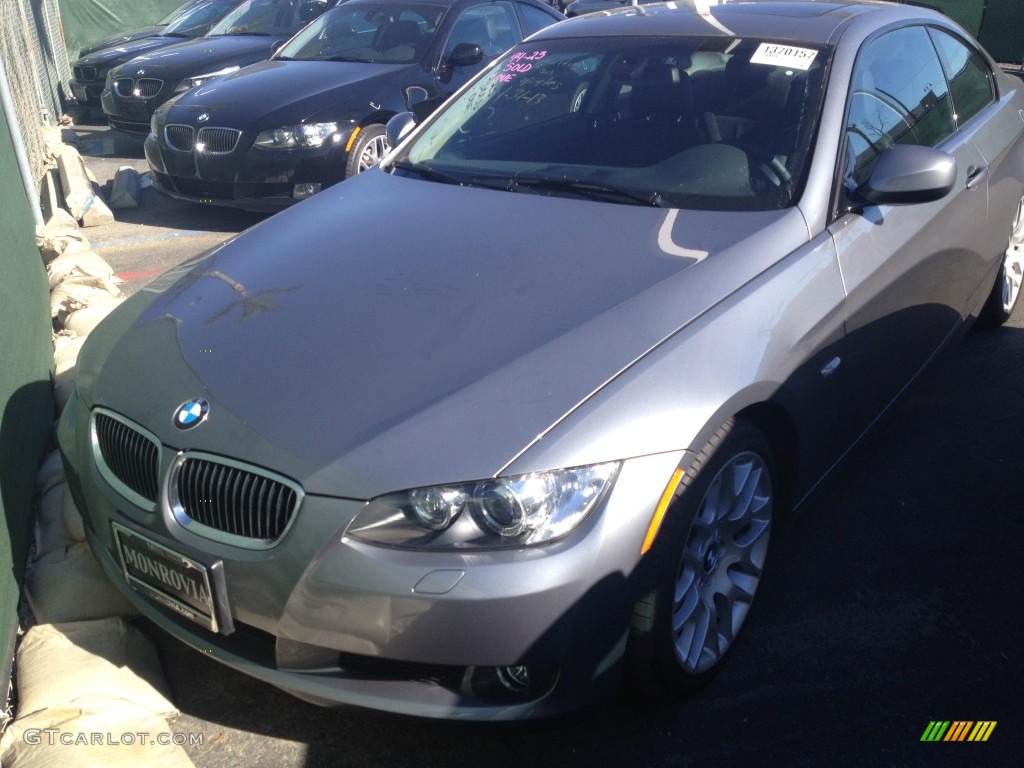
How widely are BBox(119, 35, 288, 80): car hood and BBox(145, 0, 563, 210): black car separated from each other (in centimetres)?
195

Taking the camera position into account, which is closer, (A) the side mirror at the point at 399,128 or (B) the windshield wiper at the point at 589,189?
(B) the windshield wiper at the point at 589,189

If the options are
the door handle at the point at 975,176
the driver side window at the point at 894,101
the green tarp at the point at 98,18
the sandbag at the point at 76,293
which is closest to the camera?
the driver side window at the point at 894,101

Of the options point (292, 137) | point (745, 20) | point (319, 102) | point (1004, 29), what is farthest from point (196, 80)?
point (1004, 29)

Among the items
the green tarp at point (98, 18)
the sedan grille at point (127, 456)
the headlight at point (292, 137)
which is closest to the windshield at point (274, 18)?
the headlight at point (292, 137)

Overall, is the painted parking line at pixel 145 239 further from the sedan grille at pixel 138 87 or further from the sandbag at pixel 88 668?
the sandbag at pixel 88 668

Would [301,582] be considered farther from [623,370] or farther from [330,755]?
[623,370]

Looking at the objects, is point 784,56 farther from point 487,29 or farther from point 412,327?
point 487,29

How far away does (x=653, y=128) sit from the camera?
139 inches

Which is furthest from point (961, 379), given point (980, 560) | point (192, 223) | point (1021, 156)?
point (192, 223)

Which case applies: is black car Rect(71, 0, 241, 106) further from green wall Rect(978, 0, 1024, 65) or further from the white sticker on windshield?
green wall Rect(978, 0, 1024, 65)

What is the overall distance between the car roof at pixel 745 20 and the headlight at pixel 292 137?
346 centimetres

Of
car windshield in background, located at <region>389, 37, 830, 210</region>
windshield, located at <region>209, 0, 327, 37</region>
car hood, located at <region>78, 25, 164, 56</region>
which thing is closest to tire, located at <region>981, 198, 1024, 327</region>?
car windshield in background, located at <region>389, 37, 830, 210</region>

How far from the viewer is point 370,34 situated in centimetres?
839

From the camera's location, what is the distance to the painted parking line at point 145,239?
7.56m
